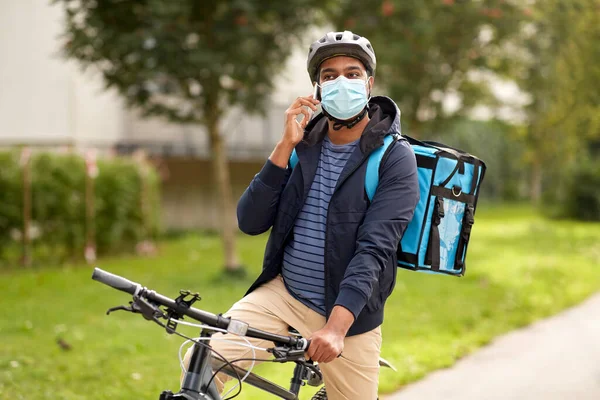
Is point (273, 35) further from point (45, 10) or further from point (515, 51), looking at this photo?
point (515, 51)

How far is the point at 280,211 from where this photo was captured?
3.23m

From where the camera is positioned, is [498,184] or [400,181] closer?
[400,181]

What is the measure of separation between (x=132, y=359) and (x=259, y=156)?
47.4ft

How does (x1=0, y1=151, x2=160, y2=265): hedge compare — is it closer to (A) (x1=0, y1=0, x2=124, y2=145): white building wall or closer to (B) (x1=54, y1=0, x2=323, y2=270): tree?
(A) (x1=0, y1=0, x2=124, y2=145): white building wall

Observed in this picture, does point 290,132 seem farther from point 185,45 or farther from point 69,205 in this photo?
point 69,205

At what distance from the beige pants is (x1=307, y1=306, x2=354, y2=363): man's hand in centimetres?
32

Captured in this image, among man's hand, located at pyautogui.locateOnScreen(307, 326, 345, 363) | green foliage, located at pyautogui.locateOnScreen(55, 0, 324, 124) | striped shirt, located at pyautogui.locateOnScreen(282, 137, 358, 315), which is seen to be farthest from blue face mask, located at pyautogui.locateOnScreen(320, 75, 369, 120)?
green foliage, located at pyautogui.locateOnScreen(55, 0, 324, 124)

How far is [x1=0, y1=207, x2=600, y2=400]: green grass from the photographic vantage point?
6.54 m

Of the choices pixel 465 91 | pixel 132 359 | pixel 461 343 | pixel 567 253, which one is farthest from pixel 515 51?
pixel 132 359

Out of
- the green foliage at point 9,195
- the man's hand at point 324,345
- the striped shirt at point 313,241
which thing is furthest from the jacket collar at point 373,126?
the green foliage at point 9,195

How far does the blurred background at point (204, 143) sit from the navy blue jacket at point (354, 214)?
132 inches

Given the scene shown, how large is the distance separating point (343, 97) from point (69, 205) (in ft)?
36.8

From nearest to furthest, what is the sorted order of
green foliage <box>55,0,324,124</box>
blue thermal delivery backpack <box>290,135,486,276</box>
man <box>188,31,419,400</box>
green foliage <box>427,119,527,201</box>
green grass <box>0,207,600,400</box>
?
man <box>188,31,419,400</box>
blue thermal delivery backpack <box>290,135,486,276</box>
green grass <box>0,207,600,400</box>
green foliage <box>55,0,324,124</box>
green foliage <box>427,119,527,201</box>

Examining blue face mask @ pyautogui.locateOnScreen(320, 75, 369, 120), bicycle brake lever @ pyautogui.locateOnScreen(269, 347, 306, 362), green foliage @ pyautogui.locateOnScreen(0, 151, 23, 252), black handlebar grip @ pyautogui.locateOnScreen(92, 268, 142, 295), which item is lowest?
green foliage @ pyautogui.locateOnScreen(0, 151, 23, 252)
